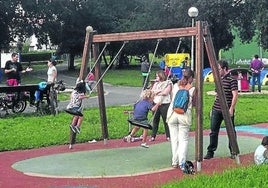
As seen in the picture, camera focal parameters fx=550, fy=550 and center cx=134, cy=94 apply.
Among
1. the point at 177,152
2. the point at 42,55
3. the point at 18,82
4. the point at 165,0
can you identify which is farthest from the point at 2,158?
the point at 42,55

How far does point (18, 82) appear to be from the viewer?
18781 millimetres

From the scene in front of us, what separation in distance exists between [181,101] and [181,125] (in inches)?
15.9

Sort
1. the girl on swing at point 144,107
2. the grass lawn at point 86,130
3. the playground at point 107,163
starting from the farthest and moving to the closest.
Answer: the girl on swing at point 144,107 < the playground at point 107,163 < the grass lawn at point 86,130

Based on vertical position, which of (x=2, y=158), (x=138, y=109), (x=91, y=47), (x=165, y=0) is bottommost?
(x=2, y=158)

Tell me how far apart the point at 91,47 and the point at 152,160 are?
3.46 meters

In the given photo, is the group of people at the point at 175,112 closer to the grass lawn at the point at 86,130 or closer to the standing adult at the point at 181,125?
the standing adult at the point at 181,125

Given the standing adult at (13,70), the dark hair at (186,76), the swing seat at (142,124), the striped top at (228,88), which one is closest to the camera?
the dark hair at (186,76)

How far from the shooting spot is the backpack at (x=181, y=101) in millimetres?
8977

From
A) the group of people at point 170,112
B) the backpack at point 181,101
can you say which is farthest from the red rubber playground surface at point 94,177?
the backpack at point 181,101

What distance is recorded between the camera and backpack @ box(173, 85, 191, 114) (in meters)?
8.98

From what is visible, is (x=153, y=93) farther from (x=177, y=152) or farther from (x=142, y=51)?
(x=142, y=51)

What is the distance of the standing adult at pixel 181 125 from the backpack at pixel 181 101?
0.24 feet

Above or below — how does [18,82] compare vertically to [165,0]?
below

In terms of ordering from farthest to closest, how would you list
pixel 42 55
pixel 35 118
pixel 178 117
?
pixel 42 55
pixel 35 118
pixel 178 117
